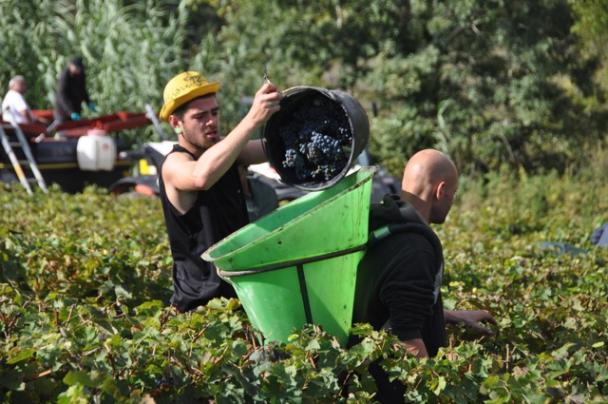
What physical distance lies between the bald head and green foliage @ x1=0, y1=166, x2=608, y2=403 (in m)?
0.52

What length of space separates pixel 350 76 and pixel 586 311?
13617mm

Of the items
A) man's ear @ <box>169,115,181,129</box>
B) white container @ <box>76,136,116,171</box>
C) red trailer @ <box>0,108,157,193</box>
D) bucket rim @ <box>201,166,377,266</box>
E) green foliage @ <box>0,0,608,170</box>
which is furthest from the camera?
green foliage @ <box>0,0,608,170</box>

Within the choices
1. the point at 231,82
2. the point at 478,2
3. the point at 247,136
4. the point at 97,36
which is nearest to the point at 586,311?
the point at 247,136

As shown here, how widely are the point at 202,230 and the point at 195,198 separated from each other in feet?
0.45

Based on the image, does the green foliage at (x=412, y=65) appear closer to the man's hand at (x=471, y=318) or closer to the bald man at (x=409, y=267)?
the man's hand at (x=471, y=318)

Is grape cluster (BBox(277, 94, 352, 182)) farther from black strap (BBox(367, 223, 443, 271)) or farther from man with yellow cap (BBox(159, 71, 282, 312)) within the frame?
man with yellow cap (BBox(159, 71, 282, 312))

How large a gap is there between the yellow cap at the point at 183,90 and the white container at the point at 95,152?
9565 mm

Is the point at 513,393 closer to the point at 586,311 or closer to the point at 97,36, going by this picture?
the point at 586,311

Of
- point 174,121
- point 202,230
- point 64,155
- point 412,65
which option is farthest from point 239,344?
point 412,65

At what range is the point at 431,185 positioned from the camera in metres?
3.43

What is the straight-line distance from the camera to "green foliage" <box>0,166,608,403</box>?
9.02 feet

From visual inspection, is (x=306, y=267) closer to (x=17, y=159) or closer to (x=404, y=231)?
(x=404, y=231)

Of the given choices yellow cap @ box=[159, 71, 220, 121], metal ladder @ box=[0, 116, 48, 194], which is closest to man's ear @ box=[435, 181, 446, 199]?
yellow cap @ box=[159, 71, 220, 121]

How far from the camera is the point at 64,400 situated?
96.3 inches
